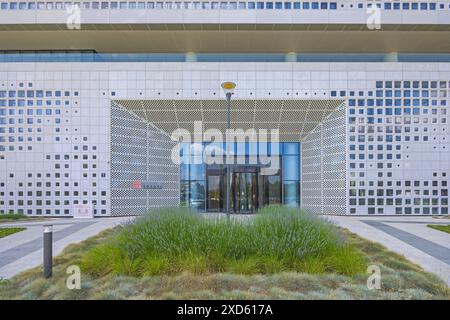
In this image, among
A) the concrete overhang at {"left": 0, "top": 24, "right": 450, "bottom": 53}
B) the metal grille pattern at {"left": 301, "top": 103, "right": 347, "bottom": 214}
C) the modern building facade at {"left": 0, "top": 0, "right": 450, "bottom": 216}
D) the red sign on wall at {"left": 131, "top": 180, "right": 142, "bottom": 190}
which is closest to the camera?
the modern building facade at {"left": 0, "top": 0, "right": 450, "bottom": 216}

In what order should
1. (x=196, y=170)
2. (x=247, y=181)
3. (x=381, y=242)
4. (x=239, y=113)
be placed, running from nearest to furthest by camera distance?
1. (x=381, y=242)
2. (x=239, y=113)
3. (x=247, y=181)
4. (x=196, y=170)

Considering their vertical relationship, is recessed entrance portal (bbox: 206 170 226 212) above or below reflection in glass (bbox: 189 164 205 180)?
below

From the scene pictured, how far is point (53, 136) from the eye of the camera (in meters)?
18.2

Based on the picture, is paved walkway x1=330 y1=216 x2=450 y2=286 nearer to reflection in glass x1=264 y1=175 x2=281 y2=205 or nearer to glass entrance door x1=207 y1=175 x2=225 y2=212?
reflection in glass x1=264 y1=175 x2=281 y2=205

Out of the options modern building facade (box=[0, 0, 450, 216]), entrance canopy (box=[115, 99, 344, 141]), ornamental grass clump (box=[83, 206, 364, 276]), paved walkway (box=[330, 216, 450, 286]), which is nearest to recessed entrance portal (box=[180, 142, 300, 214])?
entrance canopy (box=[115, 99, 344, 141])

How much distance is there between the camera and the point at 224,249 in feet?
22.0

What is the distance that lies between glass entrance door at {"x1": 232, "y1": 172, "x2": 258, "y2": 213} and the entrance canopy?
355 cm

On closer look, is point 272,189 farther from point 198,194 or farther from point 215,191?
point 198,194

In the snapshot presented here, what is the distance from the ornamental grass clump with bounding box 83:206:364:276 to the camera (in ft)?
20.4

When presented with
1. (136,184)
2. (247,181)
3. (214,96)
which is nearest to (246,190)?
(247,181)

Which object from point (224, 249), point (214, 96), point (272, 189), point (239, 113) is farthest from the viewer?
point (272, 189)

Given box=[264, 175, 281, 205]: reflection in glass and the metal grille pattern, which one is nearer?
the metal grille pattern

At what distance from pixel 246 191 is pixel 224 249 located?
584 inches
